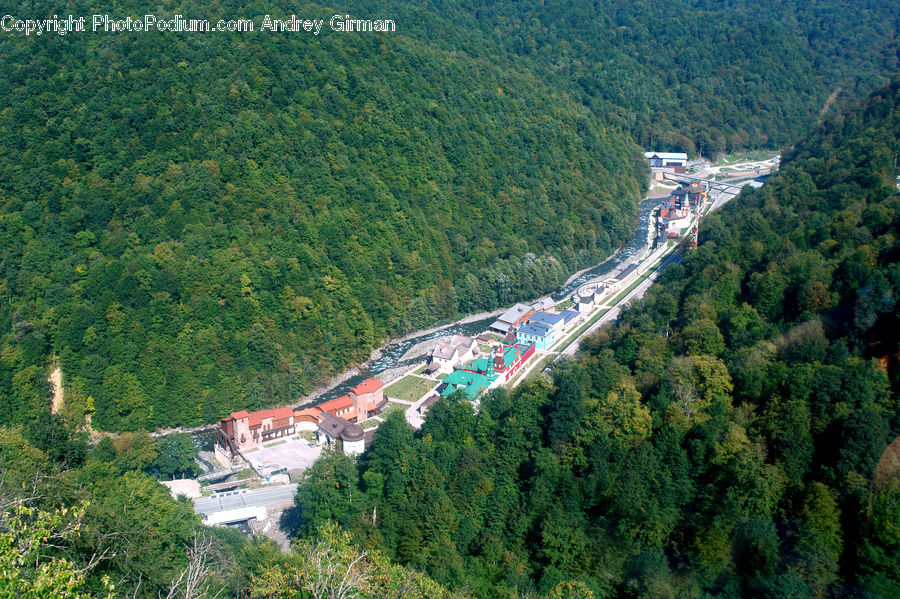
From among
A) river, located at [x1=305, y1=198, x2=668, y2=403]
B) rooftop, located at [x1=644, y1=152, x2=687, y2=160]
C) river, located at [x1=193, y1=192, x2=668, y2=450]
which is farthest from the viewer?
rooftop, located at [x1=644, y1=152, x2=687, y2=160]

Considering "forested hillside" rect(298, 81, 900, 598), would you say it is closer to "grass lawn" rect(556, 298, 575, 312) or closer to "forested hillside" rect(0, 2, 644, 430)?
"forested hillside" rect(0, 2, 644, 430)

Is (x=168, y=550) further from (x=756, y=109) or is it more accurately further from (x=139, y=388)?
(x=756, y=109)

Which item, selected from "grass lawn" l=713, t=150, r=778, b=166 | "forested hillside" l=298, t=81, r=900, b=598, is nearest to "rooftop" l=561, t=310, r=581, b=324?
"forested hillside" l=298, t=81, r=900, b=598

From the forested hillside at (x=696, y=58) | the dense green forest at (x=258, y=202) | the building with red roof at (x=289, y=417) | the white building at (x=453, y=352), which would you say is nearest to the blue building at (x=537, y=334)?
the white building at (x=453, y=352)

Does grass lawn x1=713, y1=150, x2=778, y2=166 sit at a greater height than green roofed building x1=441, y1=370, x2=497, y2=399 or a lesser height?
greater

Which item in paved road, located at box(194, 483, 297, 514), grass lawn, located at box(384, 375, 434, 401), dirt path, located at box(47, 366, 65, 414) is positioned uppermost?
dirt path, located at box(47, 366, 65, 414)

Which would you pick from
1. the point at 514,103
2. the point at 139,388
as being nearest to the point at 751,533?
the point at 139,388

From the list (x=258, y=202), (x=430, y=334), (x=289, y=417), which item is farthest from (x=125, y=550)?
(x=430, y=334)
